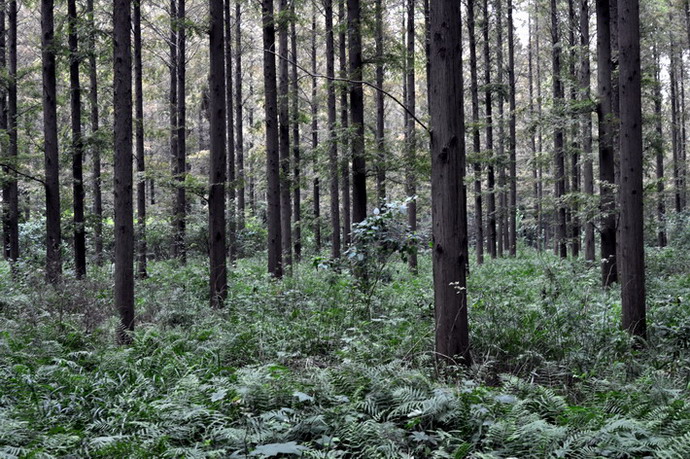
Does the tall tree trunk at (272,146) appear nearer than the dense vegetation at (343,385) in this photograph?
No

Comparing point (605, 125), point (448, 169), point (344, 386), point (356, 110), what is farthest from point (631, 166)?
point (356, 110)

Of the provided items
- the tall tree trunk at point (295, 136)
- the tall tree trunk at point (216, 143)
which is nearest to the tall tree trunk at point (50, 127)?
the tall tree trunk at point (216, 143)

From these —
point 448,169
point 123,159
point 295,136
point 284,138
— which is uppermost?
point 295,136

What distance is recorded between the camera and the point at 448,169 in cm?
527

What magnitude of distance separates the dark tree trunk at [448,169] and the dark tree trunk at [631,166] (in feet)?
11.0

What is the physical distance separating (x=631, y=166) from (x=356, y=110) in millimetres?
6706

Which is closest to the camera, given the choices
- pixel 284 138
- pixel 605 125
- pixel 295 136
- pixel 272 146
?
pixel 605 125

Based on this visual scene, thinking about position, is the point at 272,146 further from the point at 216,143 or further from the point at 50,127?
the point at 50,127

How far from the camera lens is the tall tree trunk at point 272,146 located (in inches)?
501

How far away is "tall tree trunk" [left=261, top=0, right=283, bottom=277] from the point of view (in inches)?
501

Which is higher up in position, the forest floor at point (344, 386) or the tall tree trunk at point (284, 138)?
the tall tree trunk at point (284, 138)

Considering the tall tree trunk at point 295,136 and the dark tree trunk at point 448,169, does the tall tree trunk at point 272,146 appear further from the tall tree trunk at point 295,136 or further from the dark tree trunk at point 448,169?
the dark tree trunk at point 448,169

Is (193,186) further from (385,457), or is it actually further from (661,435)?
(661,435)

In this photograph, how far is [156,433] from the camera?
373cm
